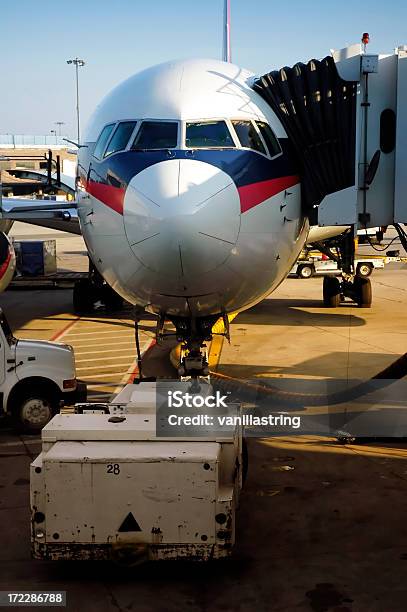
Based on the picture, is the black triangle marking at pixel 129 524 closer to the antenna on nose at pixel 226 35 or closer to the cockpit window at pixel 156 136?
the cockpit window at pixel 156 136

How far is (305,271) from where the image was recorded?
115ft

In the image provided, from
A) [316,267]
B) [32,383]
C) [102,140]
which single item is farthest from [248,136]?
[316,267]

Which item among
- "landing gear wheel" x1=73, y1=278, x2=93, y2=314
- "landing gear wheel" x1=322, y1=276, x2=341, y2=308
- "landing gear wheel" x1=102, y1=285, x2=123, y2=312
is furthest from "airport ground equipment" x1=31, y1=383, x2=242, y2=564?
"landing gear wheel" x1=322, y1=276, x2=341, y2=308

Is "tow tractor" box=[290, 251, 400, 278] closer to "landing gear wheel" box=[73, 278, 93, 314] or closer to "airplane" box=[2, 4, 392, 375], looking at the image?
"landing gear wheel" box=[73, 278, 93, 314]

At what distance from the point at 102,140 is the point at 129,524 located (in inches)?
256

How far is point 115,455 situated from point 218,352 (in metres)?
11.4

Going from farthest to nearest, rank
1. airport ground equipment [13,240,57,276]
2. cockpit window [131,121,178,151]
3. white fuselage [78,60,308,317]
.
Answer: airport ground equipment [13,240,57,276] → cockpit window [131,121,178,151] → white fuselage [78,60,308,317]

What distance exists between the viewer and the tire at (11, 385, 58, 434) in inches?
495

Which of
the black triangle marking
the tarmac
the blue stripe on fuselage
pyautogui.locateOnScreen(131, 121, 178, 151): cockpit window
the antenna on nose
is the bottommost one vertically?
the tarmac

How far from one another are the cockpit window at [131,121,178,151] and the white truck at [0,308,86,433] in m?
4.18

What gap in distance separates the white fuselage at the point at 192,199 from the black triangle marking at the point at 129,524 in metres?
3.30

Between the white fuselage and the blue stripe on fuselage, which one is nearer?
the white fuselage

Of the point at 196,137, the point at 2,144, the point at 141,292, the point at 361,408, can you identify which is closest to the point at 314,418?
the point at 361,408

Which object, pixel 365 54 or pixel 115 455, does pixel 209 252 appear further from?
pixel 365 54
